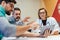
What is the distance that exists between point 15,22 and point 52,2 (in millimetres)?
400

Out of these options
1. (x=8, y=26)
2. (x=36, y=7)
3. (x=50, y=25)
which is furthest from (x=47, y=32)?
(x=8, y=26)

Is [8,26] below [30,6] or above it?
below

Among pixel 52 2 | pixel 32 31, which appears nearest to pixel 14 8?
pixel 32 31

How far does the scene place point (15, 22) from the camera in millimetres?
1197

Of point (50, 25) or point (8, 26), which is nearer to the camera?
point (8, 26)

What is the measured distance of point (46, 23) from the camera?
4.13 ft

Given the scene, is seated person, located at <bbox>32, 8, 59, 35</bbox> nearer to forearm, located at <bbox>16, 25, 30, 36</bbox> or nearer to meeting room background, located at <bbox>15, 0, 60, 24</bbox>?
meeting room background, located at <bbox>15, 0, 60, 24</bbox>

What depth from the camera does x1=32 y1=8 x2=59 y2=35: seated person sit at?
4.07 feet

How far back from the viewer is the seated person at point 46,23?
1240mm

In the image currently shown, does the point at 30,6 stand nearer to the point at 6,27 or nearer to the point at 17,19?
the point at 17,19

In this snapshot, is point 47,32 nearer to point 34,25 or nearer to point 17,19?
point 34,25

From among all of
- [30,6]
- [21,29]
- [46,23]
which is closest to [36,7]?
[30,6]

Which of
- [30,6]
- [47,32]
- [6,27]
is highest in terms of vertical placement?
[30,6]

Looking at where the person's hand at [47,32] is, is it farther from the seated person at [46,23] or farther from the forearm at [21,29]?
the forearm at [21,29]
